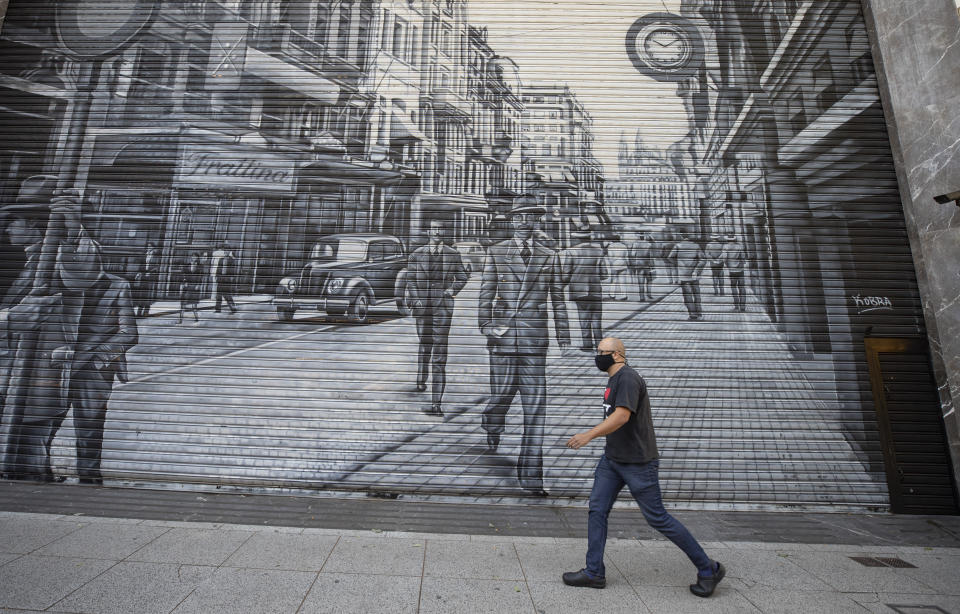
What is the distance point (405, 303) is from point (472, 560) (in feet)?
10.1

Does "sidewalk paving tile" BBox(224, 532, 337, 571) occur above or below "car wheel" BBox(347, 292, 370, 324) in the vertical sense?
below

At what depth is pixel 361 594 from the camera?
309cm

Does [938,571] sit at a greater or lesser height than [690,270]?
lesser

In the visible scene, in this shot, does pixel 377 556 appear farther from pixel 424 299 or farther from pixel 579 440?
pixel 424 299

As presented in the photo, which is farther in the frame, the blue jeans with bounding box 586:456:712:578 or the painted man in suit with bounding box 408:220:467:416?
the painted man in suit with bounding box 408:220:467:416

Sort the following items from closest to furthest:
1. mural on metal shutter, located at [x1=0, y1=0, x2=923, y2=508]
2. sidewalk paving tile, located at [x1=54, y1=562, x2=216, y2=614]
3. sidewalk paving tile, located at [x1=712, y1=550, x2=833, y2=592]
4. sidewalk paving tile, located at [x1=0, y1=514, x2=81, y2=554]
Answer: sidewalk paving tile, located at [x1=54, y1=562, x2=216, y2=614]
sidewalk paving tile, located at [x1=712, y1=550, x2=833, y2=592]
sidewalk paving tile, located at [x1=0, y1=514, x2=81, y2=554]
mural on metal shutter, located at [x1=0, y1=0, x2=923, y2=508]

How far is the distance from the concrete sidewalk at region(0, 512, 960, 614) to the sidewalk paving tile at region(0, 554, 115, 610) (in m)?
0.01

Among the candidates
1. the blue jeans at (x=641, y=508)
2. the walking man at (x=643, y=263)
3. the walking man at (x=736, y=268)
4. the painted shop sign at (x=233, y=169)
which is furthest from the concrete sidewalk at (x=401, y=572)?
the painted shop sign at (x=233, y=169)

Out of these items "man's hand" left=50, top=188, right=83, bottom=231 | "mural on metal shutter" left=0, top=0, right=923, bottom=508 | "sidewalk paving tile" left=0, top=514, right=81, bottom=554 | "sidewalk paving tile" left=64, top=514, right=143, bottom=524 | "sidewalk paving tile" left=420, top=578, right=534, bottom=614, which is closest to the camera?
"sidewalk paving tile" left=420, top=578, right=534, bottom=614

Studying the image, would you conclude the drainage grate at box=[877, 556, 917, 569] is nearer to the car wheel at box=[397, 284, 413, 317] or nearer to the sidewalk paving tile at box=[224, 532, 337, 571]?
the sidewalk paving tile at box=[224, 532, 337, 571]

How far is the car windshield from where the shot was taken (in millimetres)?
5688

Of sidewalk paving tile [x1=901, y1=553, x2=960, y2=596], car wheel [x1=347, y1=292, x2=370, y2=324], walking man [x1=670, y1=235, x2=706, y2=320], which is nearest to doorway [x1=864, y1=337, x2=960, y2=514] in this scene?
sidewalk paving tile [x1=901, y1=553, x2=960, y2=596]

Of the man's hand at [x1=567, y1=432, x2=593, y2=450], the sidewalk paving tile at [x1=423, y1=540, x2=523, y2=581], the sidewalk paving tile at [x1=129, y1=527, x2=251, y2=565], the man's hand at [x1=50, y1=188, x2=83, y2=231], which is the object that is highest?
the man's hand at [x1=50, y1=188, x2=83, y2=231]

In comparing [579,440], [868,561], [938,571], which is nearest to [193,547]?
[579,440]
